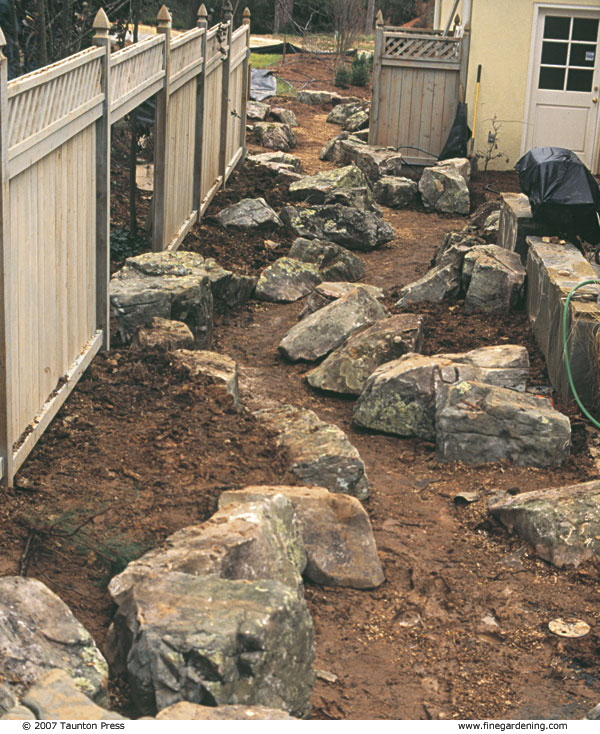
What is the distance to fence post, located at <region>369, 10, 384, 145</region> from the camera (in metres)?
13.8

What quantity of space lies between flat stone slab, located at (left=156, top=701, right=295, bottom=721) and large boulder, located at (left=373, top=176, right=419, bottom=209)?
10517 millimetres

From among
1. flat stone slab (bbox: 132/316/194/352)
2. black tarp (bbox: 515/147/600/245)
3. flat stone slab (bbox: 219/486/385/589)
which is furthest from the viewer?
black tarp (bbox: 515/147/600/245)

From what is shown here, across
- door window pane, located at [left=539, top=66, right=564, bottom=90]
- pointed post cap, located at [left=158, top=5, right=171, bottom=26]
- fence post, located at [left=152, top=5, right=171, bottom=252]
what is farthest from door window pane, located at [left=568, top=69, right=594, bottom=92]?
pointed post cap, located at [left=158, top=5, right=171, bottom=26]

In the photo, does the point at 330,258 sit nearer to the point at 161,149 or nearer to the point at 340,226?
the point at 340,226

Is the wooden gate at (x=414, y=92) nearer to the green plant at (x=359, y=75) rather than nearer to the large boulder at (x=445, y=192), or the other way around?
the large boulder at (x=445, y=192)

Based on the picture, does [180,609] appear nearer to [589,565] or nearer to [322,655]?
→ [322,655]

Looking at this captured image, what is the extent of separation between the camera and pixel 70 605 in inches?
149

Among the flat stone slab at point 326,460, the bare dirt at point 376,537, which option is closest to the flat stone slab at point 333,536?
the bare dirt at point 376,537

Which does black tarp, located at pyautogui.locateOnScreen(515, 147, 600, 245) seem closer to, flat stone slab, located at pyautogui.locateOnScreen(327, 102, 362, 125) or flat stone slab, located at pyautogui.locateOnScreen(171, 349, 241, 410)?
flat stone slab, located at pyautogui.locateOnScreen(171, 349, 241, 410)

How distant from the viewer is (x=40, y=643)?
3.17 m

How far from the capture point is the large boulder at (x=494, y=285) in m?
7.82

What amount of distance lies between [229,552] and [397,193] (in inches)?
379

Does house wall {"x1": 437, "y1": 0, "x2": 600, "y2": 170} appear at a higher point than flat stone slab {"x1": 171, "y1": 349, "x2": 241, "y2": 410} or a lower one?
higher

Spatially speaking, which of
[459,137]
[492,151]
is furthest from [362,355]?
[492,151]
